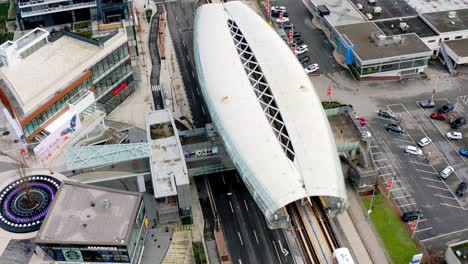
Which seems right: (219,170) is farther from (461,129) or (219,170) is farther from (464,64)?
(464,64)

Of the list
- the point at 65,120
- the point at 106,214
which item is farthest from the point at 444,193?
the point at 65,120

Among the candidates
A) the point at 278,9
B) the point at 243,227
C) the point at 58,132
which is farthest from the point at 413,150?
the point at 58,132

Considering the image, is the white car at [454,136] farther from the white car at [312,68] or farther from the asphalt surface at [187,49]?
the asphalt surface at [187,49]

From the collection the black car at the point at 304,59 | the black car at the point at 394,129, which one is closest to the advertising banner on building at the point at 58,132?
the black car at the point at 304,59

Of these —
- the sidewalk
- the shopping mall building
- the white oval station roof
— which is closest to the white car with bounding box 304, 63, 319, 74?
the white oval station roof

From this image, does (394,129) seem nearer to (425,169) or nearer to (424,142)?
(424,142)

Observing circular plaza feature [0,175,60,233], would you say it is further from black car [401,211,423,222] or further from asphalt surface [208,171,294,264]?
black car [401,211,423,222]
